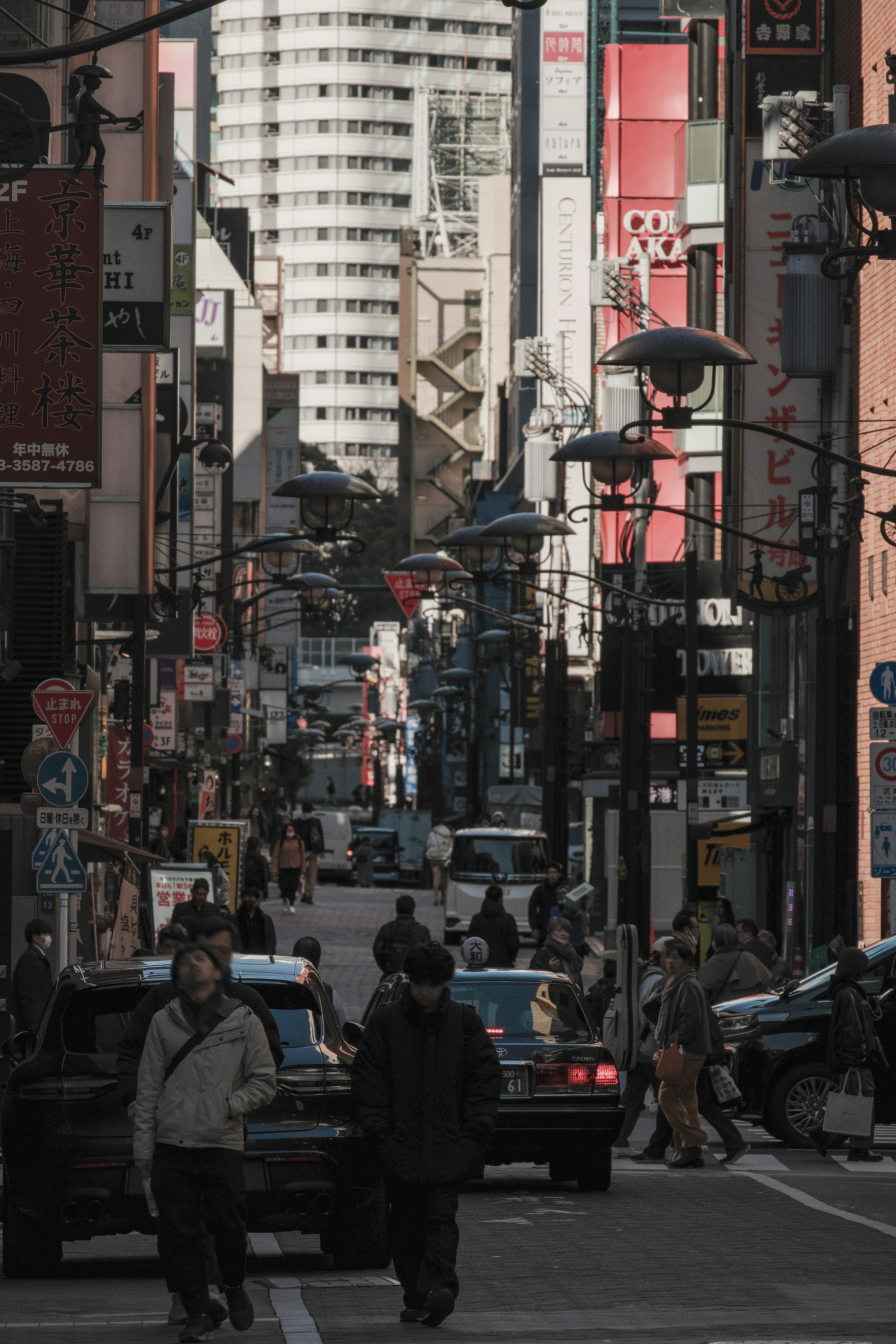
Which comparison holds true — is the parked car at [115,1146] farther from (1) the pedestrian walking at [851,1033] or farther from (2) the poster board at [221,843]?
(2) the poster board at [221,843]

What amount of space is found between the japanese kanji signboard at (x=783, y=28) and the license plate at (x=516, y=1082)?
2187 cm

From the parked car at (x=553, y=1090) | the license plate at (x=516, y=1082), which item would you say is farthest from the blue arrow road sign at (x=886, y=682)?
the license plate at (x=516, y=1082)

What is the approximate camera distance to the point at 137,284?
2042cm

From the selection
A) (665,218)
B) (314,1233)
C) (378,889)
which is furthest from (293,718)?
(314,1233)

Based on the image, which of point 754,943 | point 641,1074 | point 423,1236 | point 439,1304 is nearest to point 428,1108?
point 423,1236

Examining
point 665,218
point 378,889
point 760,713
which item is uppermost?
point 665,218

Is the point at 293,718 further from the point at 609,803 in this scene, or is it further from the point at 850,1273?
the point at 850,1273

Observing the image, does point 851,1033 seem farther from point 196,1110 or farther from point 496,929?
point 496,929

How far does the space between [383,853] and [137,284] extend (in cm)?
5621

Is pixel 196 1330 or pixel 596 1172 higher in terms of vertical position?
pixel 196 1330

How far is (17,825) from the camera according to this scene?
75.5 ft

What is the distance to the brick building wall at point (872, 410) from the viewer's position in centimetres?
3081

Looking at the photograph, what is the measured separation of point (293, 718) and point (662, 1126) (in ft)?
416

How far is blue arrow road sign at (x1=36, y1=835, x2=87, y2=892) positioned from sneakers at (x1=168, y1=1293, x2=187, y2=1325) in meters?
9.97
